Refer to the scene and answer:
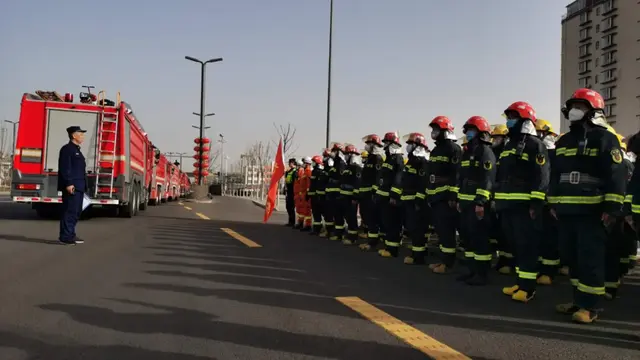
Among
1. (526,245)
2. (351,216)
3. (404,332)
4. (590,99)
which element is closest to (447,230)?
(526,245)

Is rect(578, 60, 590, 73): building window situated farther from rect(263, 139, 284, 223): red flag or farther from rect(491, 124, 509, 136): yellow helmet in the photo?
rect(491, 124, 509, 136): yellow helmet

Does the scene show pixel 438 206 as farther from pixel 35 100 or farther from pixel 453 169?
pixel 35 100

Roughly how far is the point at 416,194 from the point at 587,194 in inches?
144

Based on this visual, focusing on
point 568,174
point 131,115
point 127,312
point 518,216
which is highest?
point 131,115

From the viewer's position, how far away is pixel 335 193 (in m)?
12.3

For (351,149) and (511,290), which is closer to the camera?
(511,290)

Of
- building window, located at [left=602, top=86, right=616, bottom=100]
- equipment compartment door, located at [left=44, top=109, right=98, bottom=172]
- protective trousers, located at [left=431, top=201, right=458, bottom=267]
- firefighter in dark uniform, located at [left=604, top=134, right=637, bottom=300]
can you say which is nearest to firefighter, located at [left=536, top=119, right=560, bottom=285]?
firefighter in dark uniform, located at [left=604, top=134, right=637, bottom=300]

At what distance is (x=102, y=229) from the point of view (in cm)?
1267

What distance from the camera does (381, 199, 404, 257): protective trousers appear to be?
9391mm

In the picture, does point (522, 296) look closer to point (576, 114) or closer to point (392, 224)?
point (576, 114)

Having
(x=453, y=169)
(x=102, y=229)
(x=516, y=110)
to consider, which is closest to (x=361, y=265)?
(x=453, y=169)

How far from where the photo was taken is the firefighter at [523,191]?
19.6ft

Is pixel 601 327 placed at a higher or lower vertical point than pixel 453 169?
lower

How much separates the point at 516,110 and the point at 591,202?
1.60 meters
